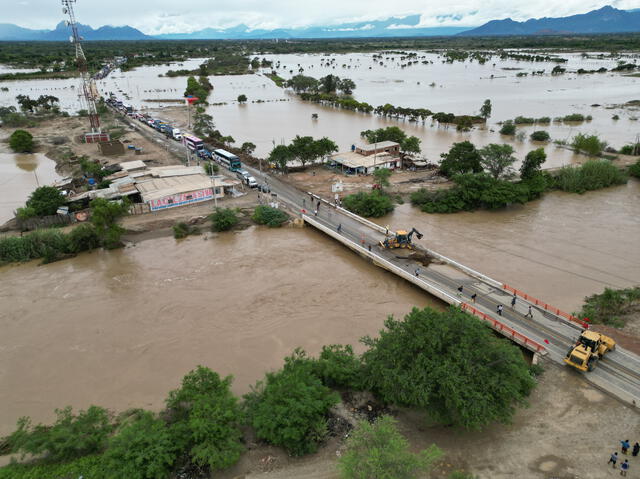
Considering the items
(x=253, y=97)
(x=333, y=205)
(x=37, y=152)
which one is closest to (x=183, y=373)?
(x=333, y=205)

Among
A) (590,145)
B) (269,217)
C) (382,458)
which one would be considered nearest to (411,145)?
(269,217)

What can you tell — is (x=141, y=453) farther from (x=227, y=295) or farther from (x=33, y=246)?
(x=33, y=246)

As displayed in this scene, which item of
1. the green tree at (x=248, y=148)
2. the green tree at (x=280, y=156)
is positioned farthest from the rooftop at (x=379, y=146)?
the green tree at (x=248, y=148)

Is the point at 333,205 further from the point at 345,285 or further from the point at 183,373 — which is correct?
the point at 183,373

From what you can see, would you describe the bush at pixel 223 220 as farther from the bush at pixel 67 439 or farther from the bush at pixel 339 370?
the bush at pixel 67 439


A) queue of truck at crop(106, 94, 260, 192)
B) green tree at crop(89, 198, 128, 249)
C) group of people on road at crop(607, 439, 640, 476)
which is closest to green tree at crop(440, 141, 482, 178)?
queue of truck at crop(106, 94, 260, 192)

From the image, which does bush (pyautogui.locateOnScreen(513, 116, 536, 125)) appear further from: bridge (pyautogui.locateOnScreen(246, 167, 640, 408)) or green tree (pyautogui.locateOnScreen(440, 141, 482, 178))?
bridge (pyautogui.locateOnScreen(246, 167, 640, 408))
